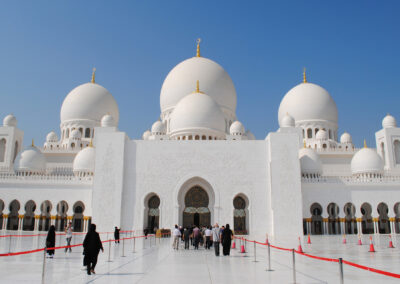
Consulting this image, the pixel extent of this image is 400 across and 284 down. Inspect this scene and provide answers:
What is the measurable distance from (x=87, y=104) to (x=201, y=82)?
34.0 ft

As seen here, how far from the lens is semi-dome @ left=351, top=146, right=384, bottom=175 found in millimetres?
25281

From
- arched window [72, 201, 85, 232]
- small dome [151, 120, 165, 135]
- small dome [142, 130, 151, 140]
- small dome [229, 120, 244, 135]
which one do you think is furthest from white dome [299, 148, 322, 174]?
arched window [72, 201, 85, 232]

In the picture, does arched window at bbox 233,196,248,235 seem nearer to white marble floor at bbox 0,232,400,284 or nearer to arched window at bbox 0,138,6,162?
white marble floor at bbox 0,232,400,284

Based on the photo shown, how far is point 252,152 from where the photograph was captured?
2205cm

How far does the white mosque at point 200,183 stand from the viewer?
2120cm

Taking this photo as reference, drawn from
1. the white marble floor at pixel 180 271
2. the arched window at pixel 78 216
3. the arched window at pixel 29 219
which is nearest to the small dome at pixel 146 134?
the arched window at pixel 78 216

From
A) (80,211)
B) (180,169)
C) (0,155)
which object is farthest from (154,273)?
(0,155)

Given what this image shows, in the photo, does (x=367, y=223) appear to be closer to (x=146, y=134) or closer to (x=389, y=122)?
(x=389, y=122)

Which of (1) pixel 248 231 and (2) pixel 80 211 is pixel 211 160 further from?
(2) pixel 80 211

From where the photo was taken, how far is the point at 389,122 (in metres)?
30.0

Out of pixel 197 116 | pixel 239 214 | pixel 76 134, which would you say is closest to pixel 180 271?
pixel 239 214

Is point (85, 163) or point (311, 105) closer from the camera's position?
point (85, 163)

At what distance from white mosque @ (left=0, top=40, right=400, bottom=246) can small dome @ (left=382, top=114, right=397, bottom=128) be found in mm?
1494

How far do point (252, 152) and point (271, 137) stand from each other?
142 cm
